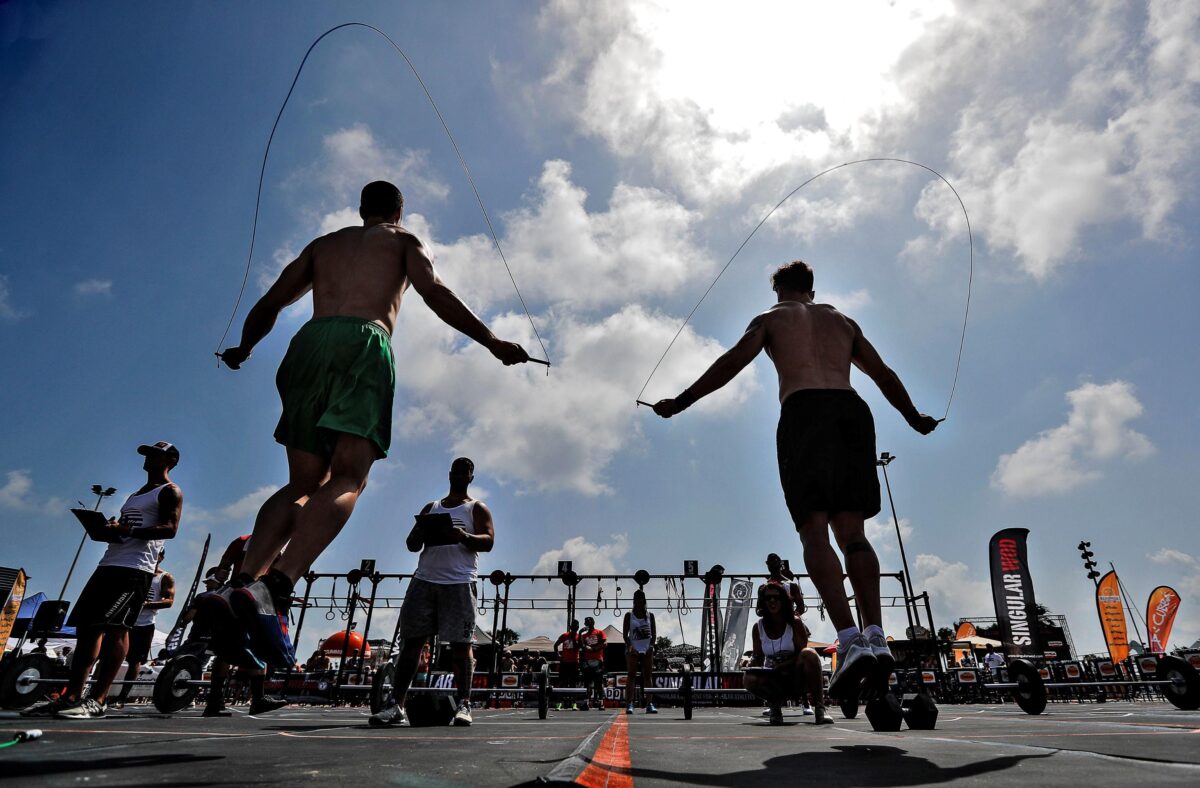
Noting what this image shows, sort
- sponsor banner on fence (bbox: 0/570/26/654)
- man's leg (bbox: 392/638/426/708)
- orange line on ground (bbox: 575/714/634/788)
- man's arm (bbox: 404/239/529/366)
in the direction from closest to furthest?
orange line on ground (bbox: 575/714/634/788), man's arm (bbox: 404/239/529/366), man's leg (bbox: 392/638/426/708), sponsor banner on fence (bbox: 0/570/26/654)

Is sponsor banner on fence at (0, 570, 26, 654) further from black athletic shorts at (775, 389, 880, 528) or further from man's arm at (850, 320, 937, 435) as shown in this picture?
man's arm at (850, 320, 937, 435)

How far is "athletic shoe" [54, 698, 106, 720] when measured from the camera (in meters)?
3.43

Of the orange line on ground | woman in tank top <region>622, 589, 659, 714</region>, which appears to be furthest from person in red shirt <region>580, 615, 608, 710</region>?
the orange line on ground

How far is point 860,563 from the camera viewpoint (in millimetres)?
2875

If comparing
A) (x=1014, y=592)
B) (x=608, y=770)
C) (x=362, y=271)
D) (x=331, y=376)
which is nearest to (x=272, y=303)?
(x=362, y=271)

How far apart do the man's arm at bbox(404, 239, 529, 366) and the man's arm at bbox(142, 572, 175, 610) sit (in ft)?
17.6

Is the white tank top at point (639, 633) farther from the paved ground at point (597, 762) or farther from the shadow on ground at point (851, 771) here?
the shadow on ground at point (851, 771)

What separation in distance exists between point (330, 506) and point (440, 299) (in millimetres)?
993

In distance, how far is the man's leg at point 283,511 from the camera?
6.94 ft

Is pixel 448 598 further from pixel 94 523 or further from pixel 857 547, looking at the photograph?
pixel 857 547

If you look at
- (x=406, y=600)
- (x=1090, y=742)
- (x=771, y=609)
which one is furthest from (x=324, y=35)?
(x=771, y=609)

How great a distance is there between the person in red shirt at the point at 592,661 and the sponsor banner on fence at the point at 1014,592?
1333 centimetres

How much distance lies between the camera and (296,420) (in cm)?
243

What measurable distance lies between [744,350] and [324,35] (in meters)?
3.96
